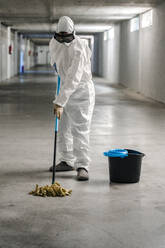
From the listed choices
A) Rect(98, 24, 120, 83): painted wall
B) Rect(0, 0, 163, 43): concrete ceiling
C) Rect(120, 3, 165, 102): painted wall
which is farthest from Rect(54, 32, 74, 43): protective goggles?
Rect(98, 24, 120, 83): painted wall

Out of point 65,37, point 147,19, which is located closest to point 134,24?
point 147,19

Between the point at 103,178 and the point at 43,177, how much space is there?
0.58 meters

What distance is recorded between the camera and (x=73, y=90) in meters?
4.04

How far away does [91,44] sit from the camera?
34438 millimetres

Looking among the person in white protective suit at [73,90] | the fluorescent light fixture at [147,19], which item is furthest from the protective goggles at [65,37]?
the fluorescent light fixture at [147,19]

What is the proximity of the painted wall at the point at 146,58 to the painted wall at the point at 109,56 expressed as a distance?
1.81 metres

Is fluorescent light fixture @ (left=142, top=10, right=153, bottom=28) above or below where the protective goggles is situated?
above

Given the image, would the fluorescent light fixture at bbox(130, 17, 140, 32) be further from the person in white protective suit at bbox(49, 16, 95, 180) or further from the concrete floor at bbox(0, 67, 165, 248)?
the person in white protective suit at bbox(49, 16, 95, 180)

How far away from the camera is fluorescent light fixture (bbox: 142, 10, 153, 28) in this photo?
1418 centimetres

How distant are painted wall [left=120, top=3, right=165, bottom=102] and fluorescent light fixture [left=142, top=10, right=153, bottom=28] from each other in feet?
0.56

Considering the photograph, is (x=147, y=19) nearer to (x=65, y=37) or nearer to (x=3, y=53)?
(x=3, y=53)

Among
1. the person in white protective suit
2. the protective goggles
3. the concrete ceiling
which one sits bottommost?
the person in white protective suit

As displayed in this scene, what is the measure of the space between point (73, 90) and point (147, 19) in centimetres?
1138

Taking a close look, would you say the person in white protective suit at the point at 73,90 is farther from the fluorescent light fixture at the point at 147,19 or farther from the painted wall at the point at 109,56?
the painted wall at the point at 109,56
